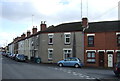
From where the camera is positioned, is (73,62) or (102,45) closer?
(73,62)

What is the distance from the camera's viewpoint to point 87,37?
113 feet

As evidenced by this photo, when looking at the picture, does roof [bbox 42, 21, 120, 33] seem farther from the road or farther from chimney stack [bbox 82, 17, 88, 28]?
the road

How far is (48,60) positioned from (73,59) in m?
8.32

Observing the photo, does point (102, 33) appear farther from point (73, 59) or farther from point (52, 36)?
point (52, 36)

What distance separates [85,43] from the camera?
34.6 meters

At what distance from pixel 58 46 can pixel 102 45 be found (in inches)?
329

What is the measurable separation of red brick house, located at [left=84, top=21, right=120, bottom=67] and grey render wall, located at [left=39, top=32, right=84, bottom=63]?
96 cm

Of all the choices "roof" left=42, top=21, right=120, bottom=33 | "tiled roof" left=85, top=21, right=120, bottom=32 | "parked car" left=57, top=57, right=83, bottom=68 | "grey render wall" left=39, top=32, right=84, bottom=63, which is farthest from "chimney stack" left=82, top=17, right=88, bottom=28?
"parked car" left=57, top=57, right=83, bottom=68

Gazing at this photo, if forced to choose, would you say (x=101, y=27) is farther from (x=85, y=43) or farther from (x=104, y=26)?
(x=85, y=43)

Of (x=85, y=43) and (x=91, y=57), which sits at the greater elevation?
(x=85, y=43)

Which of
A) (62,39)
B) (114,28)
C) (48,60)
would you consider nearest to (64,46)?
(62,39)

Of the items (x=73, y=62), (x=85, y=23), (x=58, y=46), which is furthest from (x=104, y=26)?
(x=73, y=62)

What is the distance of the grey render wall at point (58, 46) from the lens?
35.0 metres

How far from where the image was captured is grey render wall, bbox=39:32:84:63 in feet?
115
